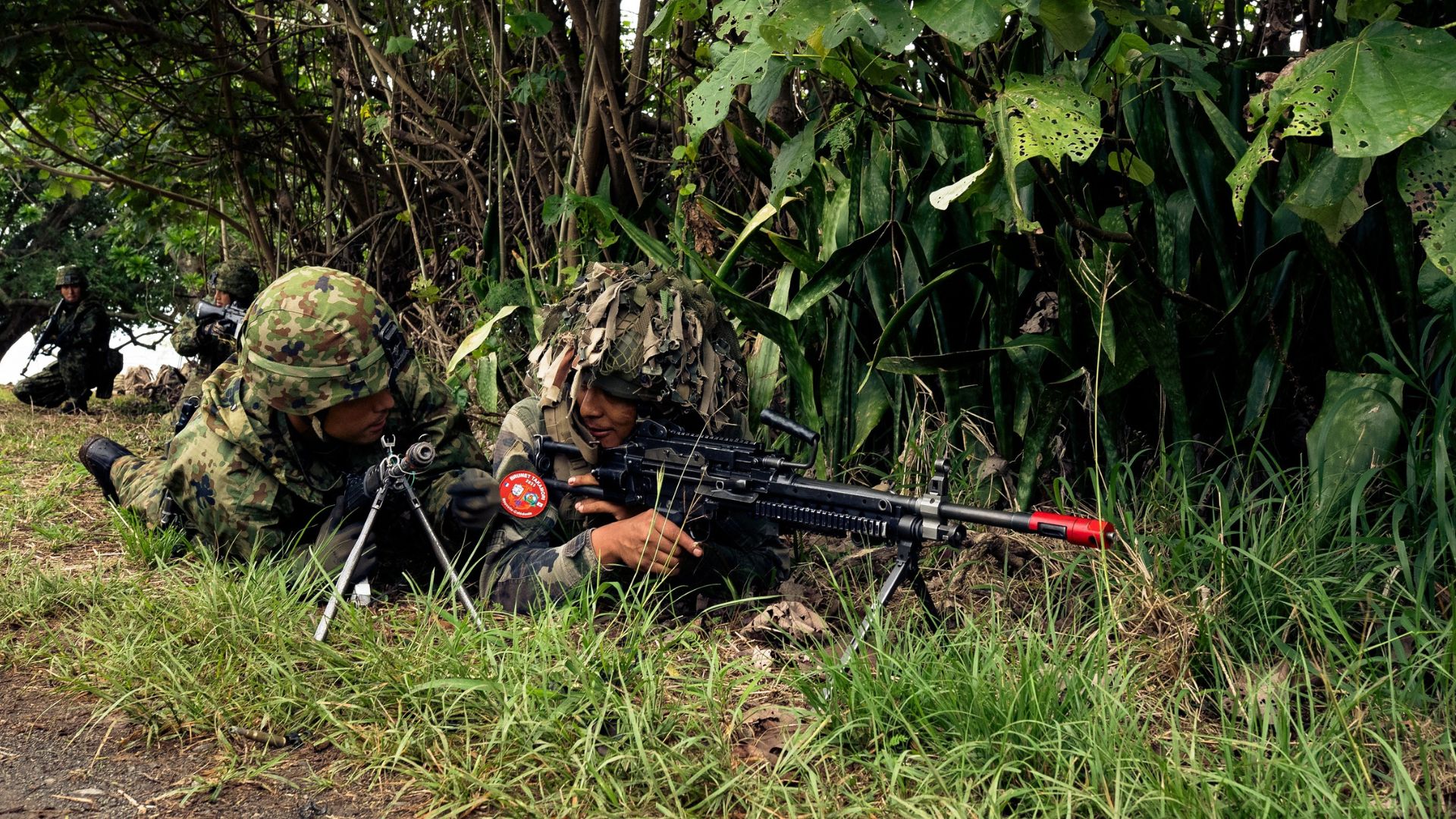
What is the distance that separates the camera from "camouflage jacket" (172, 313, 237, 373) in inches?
304

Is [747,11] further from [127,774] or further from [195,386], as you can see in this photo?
[195,386]

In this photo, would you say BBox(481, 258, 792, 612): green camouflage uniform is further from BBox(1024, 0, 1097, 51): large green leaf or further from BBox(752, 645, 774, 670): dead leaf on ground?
BBox(1024, 0, 1097, 51): large green leaf

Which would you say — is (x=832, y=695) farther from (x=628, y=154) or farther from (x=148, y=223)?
(x=148, y=223)

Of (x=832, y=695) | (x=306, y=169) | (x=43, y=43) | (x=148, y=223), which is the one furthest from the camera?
(x=148, y=223)

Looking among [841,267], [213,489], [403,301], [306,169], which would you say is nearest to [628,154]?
[841,267]

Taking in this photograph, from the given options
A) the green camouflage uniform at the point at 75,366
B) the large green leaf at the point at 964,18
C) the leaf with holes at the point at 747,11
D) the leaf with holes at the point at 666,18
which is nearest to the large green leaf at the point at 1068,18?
the large green leaf at the point at 964,18

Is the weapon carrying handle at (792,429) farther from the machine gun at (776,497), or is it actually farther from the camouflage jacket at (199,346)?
the camouflage jacket at (199,346)

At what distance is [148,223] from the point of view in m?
7.79

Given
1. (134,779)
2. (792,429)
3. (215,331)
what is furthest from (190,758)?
(215,331)

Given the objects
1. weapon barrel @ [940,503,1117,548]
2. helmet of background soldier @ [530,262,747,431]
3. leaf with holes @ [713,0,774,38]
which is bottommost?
weapon barrel @ [940,503,1117,548]

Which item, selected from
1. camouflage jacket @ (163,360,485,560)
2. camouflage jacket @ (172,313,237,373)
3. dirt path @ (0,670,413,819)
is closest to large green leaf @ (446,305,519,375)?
camouflage jacket @ (163,360,485,560)

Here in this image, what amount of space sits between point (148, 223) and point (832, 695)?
23.6 ft

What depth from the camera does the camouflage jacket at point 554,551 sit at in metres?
2.86

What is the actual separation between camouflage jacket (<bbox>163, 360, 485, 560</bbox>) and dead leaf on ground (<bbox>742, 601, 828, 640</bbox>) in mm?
1179
